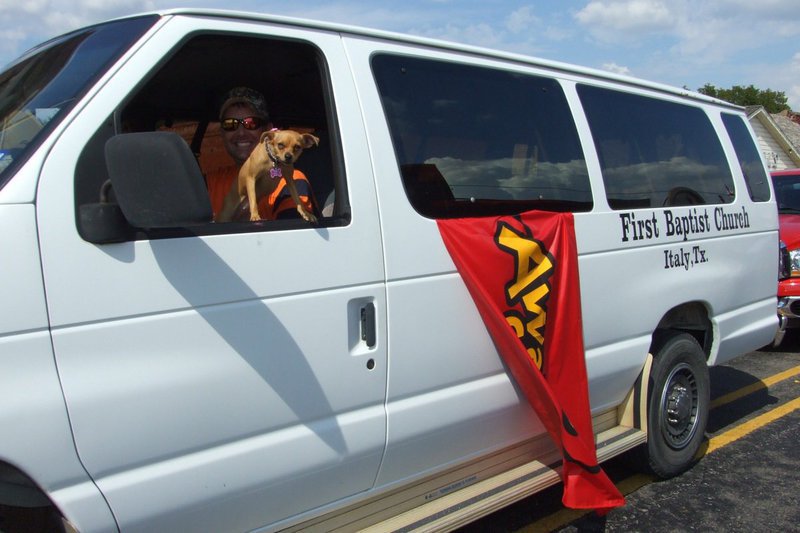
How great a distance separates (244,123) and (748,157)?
377 cm

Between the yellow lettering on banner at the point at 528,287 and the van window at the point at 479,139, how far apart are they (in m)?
0.18

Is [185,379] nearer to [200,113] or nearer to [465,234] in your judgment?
[465,234]

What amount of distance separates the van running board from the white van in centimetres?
1

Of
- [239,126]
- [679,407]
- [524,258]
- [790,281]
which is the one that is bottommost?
[679,407]

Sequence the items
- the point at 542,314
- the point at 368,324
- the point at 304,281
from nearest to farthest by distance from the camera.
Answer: the point at 304,281 → the point at 368,324 → the point at 542,314

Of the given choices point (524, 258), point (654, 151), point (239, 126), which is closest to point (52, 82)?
point (239, 126)

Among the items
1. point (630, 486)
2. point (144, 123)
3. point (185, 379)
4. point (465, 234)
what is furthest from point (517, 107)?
point (630, 486)

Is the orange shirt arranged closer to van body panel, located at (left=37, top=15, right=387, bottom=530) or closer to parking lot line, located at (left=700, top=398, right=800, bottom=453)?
van body panel, located at (left=37, top=15, right=387, bottom=530)

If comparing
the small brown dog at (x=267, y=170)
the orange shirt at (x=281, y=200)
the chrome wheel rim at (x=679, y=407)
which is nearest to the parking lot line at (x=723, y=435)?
the chrome wheel rim at (x=679, y=407)

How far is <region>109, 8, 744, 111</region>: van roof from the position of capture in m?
2.52

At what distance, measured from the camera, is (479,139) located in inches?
133

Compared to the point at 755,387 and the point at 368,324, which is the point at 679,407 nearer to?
the point at 755,387

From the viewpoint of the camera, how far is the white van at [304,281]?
6.86ft

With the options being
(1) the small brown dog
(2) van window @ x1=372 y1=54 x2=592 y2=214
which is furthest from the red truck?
(1) the small brown dog
